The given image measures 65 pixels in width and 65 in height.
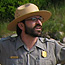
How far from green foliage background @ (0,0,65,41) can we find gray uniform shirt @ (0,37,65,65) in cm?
578

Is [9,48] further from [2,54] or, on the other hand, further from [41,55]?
[41,55]

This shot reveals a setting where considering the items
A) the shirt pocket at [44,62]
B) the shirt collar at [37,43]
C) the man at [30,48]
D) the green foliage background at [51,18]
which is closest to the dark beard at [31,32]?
the man at [30,48]

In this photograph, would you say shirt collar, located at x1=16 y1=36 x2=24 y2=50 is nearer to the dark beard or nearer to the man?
the man

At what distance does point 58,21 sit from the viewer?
1059 centimetres

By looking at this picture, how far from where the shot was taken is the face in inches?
134

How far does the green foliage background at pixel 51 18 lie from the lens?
970 centimetres

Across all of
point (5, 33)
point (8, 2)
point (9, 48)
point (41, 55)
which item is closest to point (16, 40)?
point (9, 48)

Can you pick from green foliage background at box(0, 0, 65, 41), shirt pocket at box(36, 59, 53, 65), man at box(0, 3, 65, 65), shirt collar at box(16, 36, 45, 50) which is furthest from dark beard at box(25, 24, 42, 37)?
green foliage background at box(0, 0, 65, 41)

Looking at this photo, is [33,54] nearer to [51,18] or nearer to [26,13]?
[26,13]

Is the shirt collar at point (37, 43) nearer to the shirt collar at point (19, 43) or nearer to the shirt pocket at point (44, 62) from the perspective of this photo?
the shirt collar at point (19, 43)

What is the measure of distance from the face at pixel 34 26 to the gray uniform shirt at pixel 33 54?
174 millimetres

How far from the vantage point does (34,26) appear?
3.45 metres

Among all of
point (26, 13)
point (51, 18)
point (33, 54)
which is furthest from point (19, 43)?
point (51, 18)

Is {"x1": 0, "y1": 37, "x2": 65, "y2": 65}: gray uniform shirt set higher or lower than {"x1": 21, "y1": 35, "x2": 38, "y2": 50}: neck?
lower
